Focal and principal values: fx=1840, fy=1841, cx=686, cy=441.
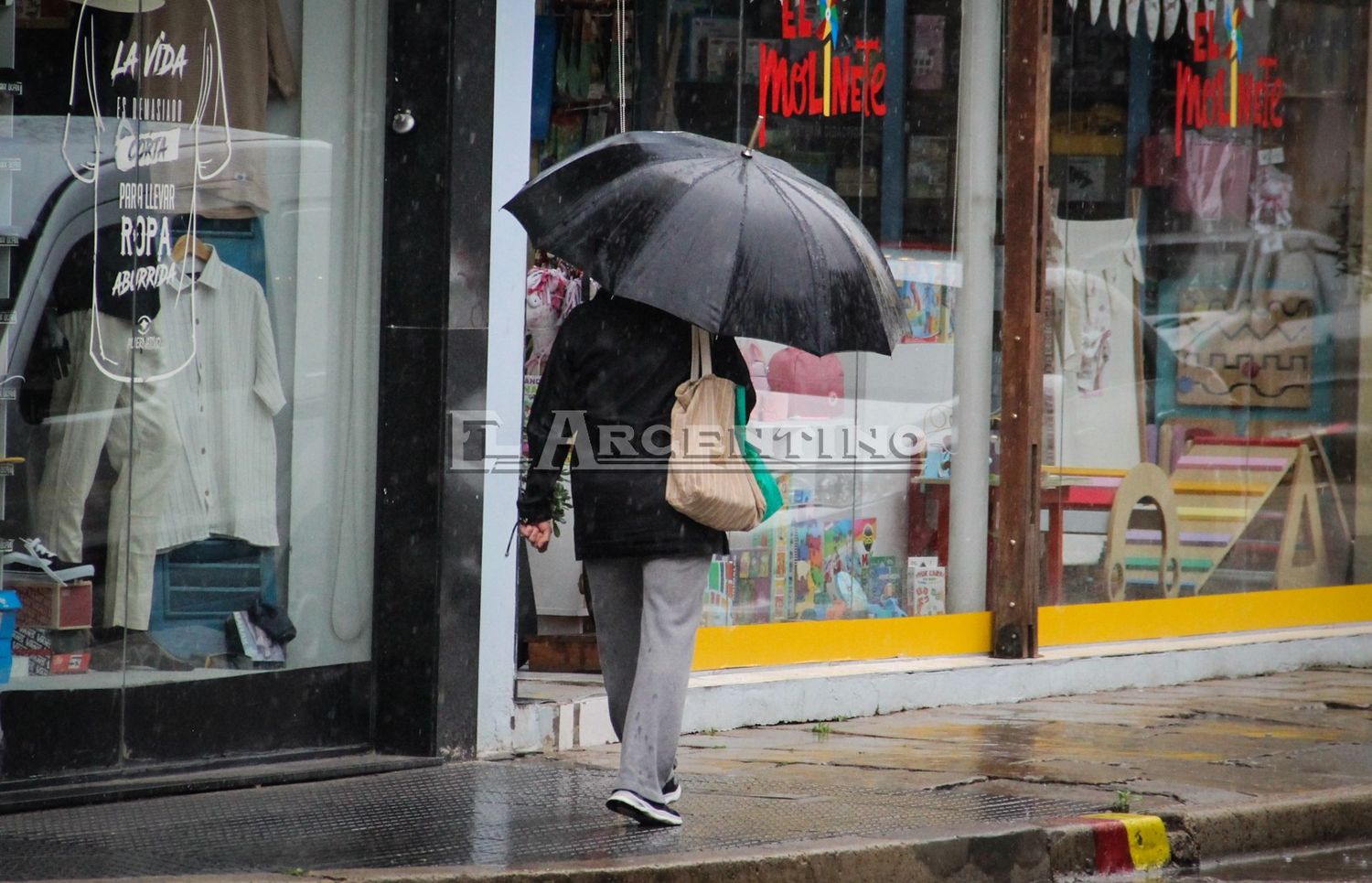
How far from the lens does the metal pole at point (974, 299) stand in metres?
9.23

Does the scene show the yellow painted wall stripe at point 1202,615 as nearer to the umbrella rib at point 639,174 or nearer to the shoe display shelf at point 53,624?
the umbrella rib at point 639,174

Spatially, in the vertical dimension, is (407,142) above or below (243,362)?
above

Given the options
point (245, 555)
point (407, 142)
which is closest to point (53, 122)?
point (407, 142)

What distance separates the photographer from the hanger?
642cm

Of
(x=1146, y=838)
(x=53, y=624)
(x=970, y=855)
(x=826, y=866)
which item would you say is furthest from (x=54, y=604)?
(x=1146, y=838)

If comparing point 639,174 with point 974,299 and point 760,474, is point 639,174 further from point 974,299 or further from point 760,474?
point 974,299

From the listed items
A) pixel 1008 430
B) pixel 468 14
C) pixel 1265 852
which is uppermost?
pixel 468 14

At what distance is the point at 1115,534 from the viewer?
10203 mm

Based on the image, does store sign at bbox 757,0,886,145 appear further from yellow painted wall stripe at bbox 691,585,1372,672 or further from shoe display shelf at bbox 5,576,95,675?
shoe display shelf at bbox 5,576,95,675

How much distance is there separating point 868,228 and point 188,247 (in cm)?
372

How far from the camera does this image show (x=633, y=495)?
18.0 ft

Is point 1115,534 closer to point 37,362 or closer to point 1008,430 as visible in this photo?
point 1008,430

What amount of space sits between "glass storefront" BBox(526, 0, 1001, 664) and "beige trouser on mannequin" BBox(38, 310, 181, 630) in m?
2.02

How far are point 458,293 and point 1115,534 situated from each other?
4904 millimetres
